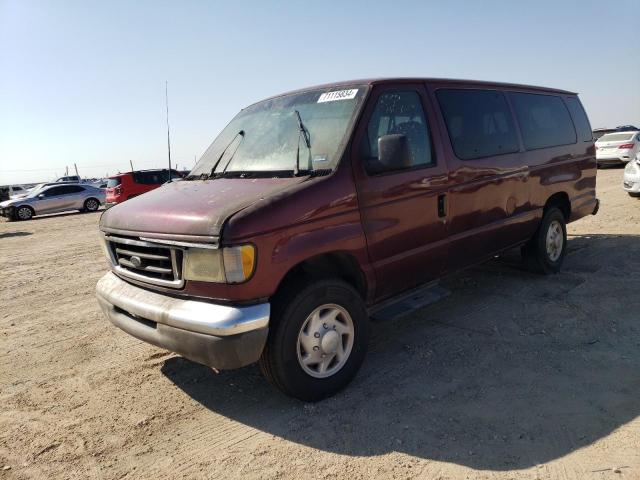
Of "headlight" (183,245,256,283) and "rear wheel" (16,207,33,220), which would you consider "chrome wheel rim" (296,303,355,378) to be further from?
"rear wheel" (16,207,33,220)

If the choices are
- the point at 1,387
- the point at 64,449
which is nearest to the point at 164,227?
the point at 64,449

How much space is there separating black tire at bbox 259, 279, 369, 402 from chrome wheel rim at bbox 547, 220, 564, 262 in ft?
11.2

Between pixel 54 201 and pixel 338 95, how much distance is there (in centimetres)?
2059

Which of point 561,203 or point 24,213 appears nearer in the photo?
point 561,203

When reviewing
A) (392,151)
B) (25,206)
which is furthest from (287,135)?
(25,206)

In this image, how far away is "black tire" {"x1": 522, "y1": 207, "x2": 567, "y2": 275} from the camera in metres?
5.53

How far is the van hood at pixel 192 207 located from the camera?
2.89 metres

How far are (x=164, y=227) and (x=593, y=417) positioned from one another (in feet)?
9.48

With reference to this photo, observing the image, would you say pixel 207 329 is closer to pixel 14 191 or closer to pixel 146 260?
pixel 146 260

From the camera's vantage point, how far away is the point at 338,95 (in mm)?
3711

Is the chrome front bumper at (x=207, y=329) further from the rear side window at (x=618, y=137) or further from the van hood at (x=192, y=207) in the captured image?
the rear side window at (x=618, y=137)

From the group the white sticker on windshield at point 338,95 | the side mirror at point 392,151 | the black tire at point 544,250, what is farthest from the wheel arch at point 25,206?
the side mirror at point 392,151

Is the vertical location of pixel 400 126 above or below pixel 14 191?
above

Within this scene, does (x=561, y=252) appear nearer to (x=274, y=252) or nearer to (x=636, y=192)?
(x=274, y=252)
